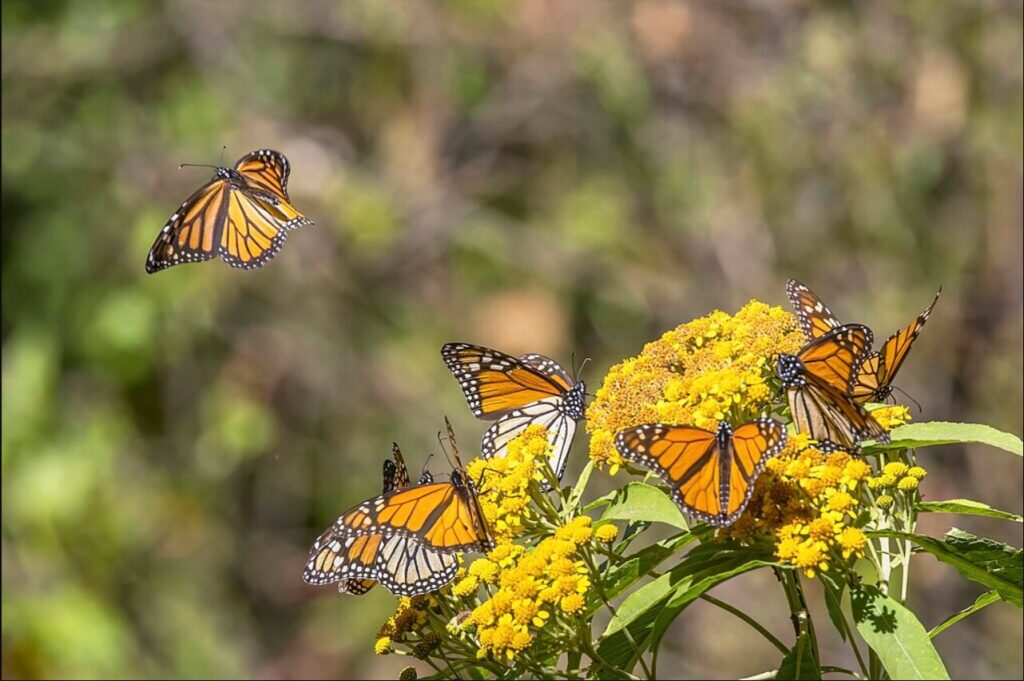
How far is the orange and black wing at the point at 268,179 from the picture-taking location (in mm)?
3984

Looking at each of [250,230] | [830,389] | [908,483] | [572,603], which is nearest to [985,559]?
[908,483]

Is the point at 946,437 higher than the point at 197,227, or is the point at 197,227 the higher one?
the point at 197,227

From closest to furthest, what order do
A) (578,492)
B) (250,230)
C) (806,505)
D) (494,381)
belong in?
1. (806,505)
2. (578,492)
3. (494,381)
4. (250,230)

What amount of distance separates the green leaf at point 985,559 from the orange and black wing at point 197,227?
101 inches

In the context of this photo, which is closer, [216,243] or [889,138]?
[216,243]

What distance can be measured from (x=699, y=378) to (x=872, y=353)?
49 cm

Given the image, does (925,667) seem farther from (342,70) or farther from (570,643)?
(342,70)

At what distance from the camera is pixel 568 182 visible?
29.1 feet

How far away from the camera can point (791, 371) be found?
2.37 metres

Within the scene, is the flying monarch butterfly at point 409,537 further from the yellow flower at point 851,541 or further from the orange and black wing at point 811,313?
the orange and black wing at point 811,313

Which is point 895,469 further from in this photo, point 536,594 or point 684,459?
point 536,594

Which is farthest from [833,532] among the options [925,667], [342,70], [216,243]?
[342,70]

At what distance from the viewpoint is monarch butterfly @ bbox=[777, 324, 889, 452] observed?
226 centimetres

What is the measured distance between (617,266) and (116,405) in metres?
3.58
